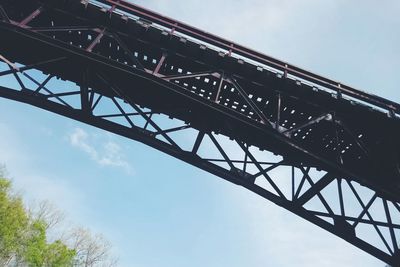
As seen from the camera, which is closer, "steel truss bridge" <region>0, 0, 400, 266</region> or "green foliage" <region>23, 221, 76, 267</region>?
"steel truss bridge" <region>0, 0, 400, 266</region>

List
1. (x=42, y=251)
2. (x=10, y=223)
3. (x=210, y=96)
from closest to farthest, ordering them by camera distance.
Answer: (x=210, y=96) < (x=10, y=223) < (x=42, y=251)

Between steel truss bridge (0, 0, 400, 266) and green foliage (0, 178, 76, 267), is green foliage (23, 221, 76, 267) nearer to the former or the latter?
green foliage (0, 178, 76, 267)

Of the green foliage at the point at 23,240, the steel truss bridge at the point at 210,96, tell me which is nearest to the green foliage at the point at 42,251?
the green foliage at the point at 23,240

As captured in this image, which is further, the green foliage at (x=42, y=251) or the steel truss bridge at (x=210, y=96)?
the green foliage at (x=42, y=251)

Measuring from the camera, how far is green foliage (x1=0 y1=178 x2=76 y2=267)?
76.3ft

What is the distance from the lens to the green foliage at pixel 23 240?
76.3 ft

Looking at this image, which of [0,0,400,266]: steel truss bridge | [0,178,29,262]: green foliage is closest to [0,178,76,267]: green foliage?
[0,178,29,262]: green foliage

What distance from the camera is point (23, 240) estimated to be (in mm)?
24531

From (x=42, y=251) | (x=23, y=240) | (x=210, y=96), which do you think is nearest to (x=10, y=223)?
(x=23, y=240)

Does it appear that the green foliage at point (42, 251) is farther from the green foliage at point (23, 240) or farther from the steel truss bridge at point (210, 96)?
the steel truss bridge at point (210, 96)

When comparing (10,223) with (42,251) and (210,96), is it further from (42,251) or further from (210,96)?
(210,96)

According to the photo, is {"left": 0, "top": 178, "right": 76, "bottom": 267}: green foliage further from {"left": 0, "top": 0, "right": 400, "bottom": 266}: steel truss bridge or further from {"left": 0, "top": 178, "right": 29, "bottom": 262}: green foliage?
{"left": 0, "top": 0, "right": 400, "bottom": 266}: steel truss bridge

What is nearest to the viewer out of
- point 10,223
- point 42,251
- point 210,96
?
point 210,96

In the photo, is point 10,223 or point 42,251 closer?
point 10,223
